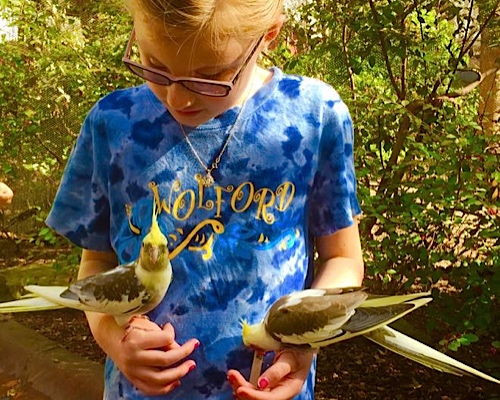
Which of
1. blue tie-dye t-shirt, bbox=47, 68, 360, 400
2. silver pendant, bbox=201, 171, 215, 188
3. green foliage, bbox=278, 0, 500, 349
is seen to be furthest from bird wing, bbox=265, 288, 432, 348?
green foliage, bbox=278, 0, 500, 349

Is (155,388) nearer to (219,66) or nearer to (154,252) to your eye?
(154,252)

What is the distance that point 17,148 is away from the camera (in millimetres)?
4867

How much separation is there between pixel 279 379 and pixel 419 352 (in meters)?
0.20

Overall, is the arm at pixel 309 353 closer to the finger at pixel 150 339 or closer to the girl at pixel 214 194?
the girl at pixel 214 194

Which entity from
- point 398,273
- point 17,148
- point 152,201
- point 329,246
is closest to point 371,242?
point 398,273

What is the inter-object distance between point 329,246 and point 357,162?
1869 millimetres

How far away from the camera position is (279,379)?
1.07 m

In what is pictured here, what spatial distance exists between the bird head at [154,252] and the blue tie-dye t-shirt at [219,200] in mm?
98

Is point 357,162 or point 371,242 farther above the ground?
point 357,162

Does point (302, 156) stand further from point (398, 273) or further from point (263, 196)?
point (398, 273)

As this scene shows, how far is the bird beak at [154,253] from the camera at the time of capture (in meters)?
1.06

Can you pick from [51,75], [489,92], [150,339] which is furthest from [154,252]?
[51,75]

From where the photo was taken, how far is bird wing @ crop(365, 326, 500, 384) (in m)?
1.02

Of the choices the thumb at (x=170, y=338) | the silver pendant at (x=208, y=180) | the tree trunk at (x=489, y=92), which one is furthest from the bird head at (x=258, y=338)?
the tree trunk at (x=489, y=92)
